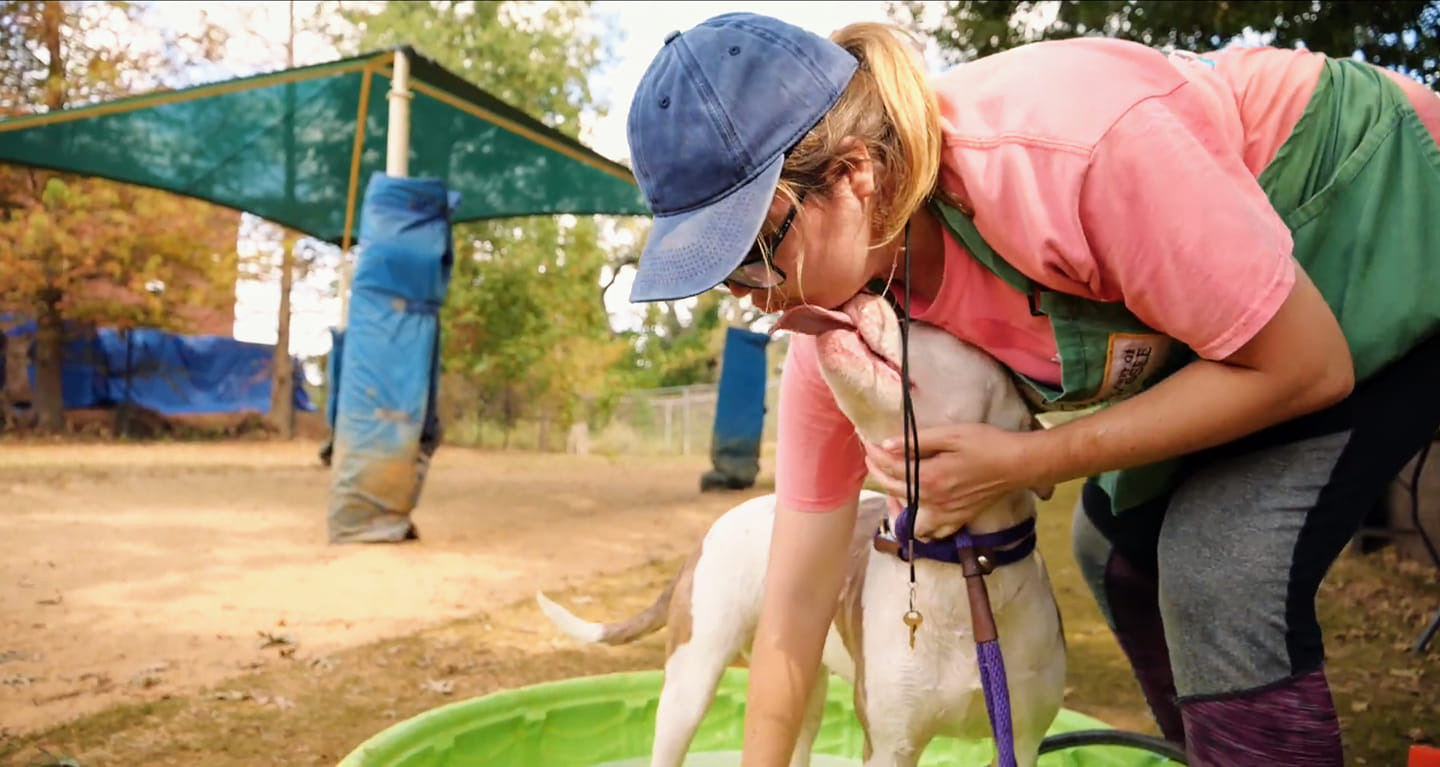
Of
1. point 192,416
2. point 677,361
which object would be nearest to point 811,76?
point 192,416

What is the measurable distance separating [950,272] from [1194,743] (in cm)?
67

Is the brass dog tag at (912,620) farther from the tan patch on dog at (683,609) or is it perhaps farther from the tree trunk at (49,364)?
the tree trunk at (49,364)

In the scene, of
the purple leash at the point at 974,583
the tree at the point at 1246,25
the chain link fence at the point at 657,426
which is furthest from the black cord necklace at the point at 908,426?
the chain link fence at the point at 657,426

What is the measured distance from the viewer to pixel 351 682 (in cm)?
336

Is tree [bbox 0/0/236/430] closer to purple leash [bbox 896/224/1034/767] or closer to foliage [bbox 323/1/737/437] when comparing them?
foliage [bbox 323/1/737/437]

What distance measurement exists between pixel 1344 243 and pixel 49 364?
1174cm

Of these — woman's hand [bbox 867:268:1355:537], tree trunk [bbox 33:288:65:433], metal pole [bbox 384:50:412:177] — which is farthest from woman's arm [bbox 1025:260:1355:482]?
tree trunk [bbox 33:288:65:433]

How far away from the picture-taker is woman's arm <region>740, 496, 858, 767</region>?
159 centimetres

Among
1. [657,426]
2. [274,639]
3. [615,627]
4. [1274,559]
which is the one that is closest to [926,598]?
[1274,559]

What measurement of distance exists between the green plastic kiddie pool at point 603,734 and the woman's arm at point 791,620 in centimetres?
84

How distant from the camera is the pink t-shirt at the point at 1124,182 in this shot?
108 cm

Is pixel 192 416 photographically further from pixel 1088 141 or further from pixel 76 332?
pixel 1088 141

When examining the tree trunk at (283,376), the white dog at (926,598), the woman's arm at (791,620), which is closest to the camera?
the white dog at (926,598)

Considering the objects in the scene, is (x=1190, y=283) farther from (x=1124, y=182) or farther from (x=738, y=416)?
(x=738, y=416)
